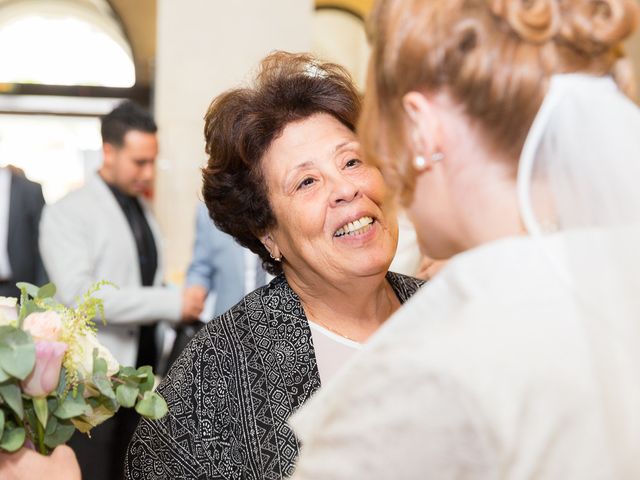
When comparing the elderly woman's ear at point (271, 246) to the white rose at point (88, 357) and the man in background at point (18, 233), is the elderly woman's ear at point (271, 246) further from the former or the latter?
the man in background at point (18, 233)

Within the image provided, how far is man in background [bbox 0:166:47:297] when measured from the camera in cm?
489

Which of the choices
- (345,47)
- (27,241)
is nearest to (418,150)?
(27,241)

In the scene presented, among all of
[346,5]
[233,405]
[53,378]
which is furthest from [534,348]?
[346,5]

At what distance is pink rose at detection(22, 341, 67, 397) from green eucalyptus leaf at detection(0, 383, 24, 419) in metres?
0.02

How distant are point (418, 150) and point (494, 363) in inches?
14.3

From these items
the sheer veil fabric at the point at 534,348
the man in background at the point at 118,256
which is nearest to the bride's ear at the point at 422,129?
the sheer veil fabric at the point at 534,348

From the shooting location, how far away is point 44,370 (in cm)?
171

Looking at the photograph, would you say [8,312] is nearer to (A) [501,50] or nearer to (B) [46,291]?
(B) [46,291]

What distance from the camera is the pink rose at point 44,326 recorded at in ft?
5.66

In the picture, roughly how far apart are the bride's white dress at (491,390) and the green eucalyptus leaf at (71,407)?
0.75 meters

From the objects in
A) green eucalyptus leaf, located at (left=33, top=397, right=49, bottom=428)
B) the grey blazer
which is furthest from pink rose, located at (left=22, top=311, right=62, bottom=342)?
the grey blazer

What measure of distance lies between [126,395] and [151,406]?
6 cm

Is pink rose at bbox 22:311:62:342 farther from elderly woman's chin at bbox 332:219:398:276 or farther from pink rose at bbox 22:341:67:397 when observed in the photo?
elderly woman's chin at bbox 332:219:398:276

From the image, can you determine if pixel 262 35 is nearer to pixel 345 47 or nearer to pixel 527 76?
pixel 345 47
